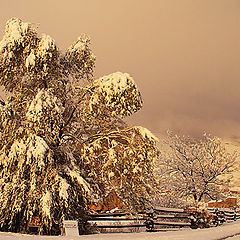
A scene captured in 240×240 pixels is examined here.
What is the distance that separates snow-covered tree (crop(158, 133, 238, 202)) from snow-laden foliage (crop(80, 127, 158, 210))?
745 inches

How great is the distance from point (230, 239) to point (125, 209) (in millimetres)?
4195

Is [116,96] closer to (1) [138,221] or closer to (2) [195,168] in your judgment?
(1) [138,221]

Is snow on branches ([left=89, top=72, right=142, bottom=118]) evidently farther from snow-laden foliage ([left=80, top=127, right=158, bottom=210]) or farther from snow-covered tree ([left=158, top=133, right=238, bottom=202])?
snow-covered tree ([left=158, top=133, right=238, bottom=202])

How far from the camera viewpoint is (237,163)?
3372cm

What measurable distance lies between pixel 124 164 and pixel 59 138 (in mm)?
2847

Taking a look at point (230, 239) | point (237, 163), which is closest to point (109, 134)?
point (230, 239)

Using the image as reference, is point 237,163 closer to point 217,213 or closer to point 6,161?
point 217,213

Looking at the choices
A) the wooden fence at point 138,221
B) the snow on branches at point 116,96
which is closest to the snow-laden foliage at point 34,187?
the wooden fence at point 138,221

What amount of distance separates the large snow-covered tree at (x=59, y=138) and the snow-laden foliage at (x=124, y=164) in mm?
40

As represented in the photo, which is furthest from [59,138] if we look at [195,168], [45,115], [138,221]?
[195,168]

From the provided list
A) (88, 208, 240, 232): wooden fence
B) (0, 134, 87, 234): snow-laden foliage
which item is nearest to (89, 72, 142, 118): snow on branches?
(0, 134, 87, 234): snow-laden foliage

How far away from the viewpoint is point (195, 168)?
3306cm

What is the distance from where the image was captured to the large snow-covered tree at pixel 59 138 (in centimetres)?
1202

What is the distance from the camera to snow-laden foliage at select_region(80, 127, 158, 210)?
13195mm
